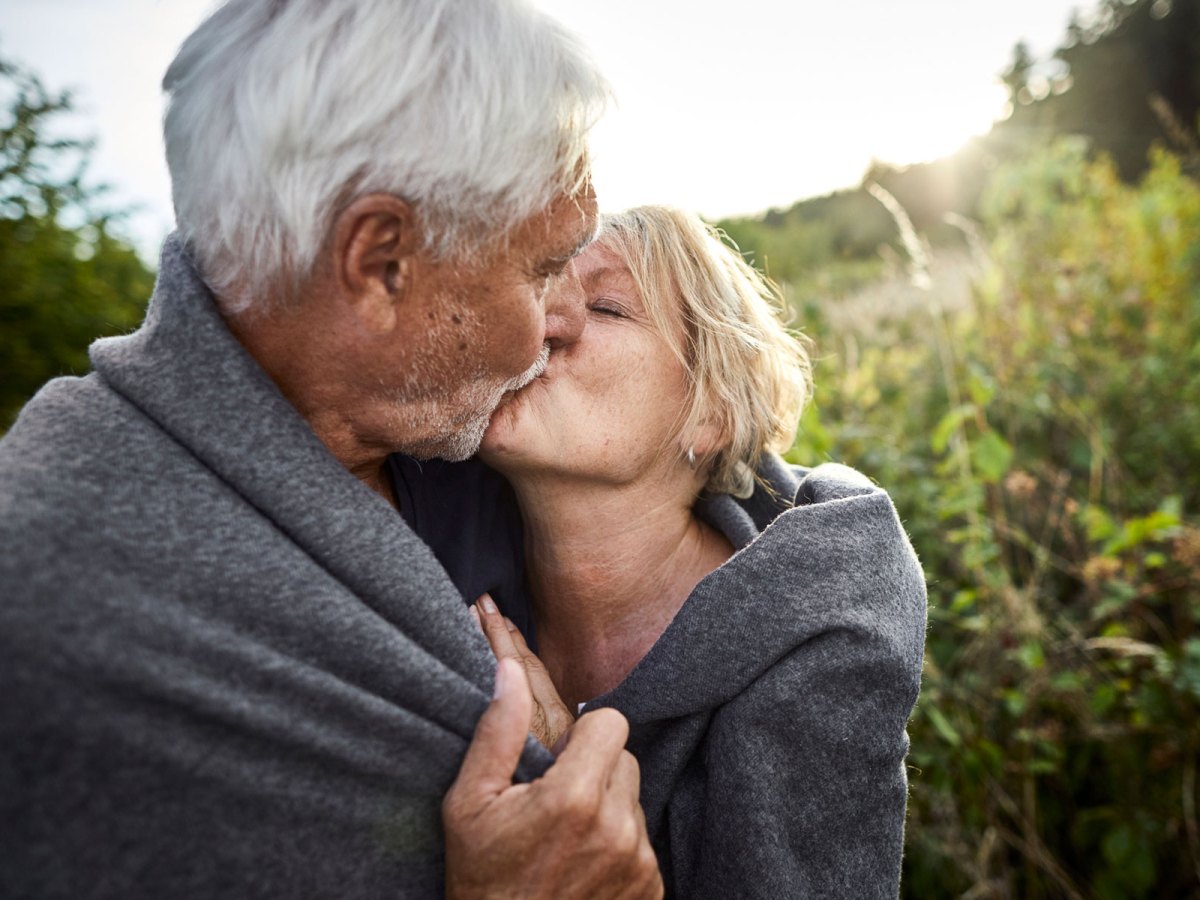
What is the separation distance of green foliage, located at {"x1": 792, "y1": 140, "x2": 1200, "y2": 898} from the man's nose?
1148 mm

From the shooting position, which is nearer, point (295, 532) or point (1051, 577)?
point (295, 532)

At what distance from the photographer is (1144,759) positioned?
2527 millimetres

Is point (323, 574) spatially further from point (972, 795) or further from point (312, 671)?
point (972, 795)

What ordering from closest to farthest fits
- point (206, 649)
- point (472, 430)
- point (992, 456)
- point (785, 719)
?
point (206, 649), point (785, 719), point (472, 430), point (992, 456)

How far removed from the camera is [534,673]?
5.69ft

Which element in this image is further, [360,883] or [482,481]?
[482,481]

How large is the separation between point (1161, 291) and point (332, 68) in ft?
→ 17.0

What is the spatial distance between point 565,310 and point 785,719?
1003 mm

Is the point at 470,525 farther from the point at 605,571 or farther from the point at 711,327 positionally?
the point at 711,327

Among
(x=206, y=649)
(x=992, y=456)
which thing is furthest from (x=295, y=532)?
(x=992, y=456)

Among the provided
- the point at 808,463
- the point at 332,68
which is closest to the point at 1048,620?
the point at 808,463

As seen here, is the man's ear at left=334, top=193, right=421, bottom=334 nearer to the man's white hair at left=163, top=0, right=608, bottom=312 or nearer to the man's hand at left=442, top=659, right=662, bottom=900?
the man's white hair at left=163, top=0, right=608, bottom=312

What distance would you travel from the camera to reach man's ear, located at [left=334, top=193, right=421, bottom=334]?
1.24 m

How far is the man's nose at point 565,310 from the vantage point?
1.74 meters
